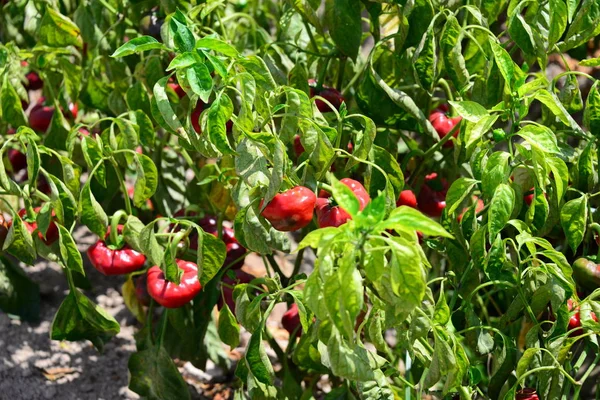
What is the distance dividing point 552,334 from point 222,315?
62cm

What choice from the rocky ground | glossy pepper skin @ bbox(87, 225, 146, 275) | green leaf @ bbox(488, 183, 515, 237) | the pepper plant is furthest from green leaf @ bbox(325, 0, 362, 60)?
the rocky ground

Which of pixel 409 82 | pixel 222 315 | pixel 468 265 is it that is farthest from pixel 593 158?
pixel 222 315

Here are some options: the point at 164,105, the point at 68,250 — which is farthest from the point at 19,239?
the point at 164,105

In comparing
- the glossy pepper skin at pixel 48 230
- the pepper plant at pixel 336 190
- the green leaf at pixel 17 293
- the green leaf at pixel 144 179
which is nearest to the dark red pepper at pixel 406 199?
the pepper plant at pixel 336 190

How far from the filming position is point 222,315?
1.74 metres

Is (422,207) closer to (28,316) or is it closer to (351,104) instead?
(351,104)

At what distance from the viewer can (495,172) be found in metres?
1.40

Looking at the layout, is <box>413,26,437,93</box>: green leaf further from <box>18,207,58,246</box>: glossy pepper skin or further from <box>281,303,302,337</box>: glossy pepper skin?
<box>18,207,58,246</box>: glossy pepper skin

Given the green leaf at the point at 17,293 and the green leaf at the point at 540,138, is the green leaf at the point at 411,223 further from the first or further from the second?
the green leaf at the point at 17,293

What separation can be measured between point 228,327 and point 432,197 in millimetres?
550

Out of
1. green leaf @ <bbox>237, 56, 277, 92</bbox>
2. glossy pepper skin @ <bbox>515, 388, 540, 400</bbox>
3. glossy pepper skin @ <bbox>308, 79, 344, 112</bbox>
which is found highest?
green leaf @ <bbox>237, 56, 277, 92</bbox>

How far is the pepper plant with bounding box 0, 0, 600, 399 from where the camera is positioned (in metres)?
1.37

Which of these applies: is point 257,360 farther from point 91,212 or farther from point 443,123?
point 443,123

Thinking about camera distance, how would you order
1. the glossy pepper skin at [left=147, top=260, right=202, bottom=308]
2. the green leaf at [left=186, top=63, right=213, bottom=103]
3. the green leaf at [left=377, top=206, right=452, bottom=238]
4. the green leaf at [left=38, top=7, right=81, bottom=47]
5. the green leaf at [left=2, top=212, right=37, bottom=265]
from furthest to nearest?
1. the green leaf at [left=38, top=7, right=81, bottom=47]
2. the glossy pepper skin at [left=147, top=260, right=202, bottom=308]
3. the green leaf at [left=2, top=212, right=37, bottom=265]
4. the green leaf at [left=186, top=63, right=213, bottom=103]
5. the green leaf at [left=377, top=206, right=452, bottom=238]
